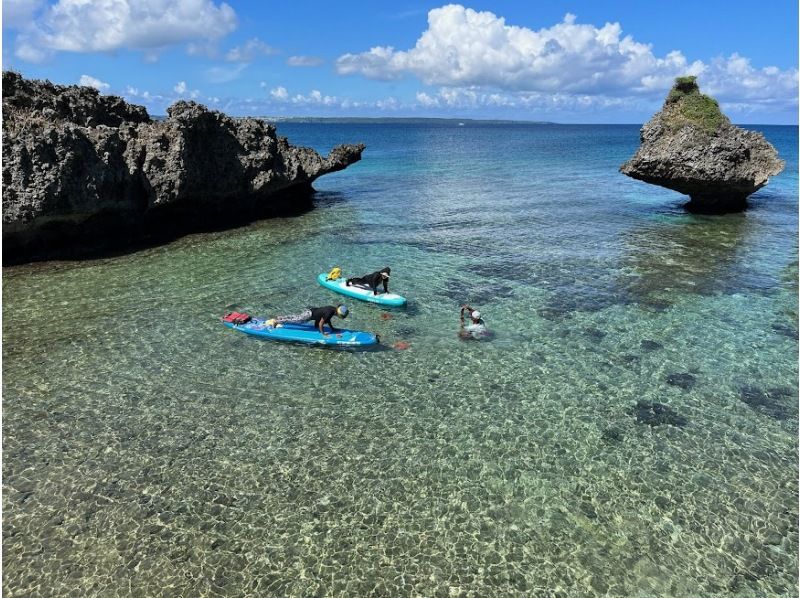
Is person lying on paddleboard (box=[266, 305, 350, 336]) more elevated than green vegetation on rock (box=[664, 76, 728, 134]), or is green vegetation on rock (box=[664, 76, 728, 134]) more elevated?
green vegetation on rock (box=[664, 76, 728, 134])

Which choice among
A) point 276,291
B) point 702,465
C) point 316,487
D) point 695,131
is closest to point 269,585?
point 316,487

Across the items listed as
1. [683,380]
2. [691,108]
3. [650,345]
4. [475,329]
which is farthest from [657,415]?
[691,108]

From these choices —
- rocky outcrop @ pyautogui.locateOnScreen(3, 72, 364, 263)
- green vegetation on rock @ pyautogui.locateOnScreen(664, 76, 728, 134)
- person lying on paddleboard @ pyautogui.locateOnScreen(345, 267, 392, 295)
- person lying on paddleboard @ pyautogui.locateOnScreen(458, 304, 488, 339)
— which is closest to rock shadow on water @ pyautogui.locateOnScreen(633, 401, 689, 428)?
person lying on paddleboard @ pyautogui.locateOnScreen(458, 304, 488, 339)

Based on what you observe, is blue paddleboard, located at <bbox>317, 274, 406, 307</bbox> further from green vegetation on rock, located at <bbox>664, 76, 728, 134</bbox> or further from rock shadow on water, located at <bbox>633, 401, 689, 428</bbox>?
green vegetation on rock, located at <bbox>664, 76, 728, 134</bbox>

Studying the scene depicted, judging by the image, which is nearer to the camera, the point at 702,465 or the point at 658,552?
the point at 658,552

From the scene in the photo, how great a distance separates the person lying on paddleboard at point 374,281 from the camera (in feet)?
64.7

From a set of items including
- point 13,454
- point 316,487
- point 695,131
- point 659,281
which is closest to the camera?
point 316,487

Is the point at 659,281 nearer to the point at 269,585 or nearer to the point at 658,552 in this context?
the point at 658,552

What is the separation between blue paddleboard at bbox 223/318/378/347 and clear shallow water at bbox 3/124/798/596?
1.57ft

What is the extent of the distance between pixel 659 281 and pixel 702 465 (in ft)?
43.2

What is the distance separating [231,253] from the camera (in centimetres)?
2664

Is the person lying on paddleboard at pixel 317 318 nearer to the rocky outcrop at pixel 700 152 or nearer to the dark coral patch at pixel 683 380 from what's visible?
the dark coral patch at pixel 683 380

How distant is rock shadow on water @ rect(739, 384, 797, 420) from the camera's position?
1320 centimetres

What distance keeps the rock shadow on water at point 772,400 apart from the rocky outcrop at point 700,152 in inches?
915
